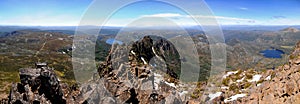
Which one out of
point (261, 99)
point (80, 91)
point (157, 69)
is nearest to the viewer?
point (261, 99)

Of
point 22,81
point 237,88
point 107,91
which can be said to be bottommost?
point 237,88

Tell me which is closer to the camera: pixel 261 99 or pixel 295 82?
pixel 295 82

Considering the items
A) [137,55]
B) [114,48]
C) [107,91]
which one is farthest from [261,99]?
[137,55]

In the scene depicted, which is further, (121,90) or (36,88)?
(121,90)

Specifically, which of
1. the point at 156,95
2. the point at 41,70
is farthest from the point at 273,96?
the point at 41,70

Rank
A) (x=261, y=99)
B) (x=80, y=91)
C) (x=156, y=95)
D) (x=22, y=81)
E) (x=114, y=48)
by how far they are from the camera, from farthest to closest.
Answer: (x=114, y=48) → (x=156, y=95) → (x=80, y=91) → (x=22, y=81) → (x=261, y=99)

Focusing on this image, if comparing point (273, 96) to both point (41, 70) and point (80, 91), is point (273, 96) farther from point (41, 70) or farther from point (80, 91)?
point (41, 70)

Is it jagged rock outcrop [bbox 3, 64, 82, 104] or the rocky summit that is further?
jagged rock outcrop [bbox 3, 64, 82, 104]

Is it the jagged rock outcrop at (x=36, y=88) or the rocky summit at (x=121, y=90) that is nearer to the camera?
the rocky summit at (x=121, y=90)

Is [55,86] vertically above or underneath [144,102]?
above

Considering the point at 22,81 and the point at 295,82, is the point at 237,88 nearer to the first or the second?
the point at 295,82

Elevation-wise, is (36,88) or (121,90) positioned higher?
(36,88)
